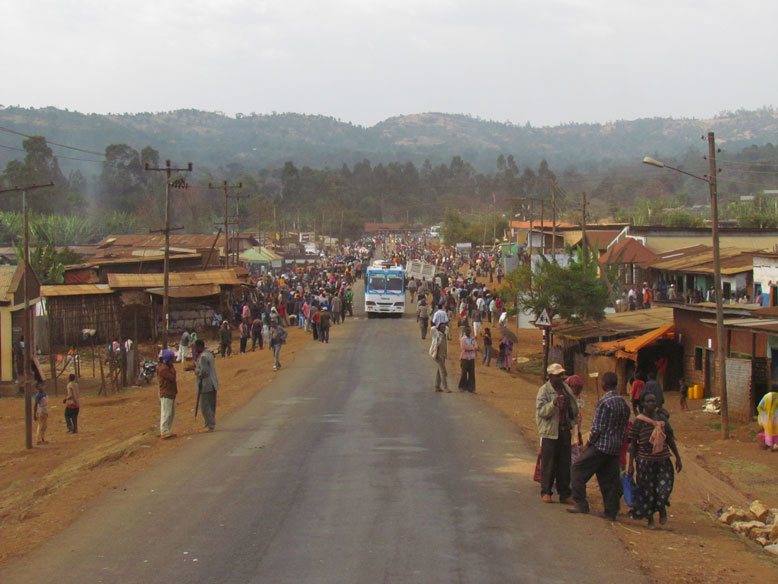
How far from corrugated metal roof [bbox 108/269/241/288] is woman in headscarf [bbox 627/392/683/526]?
3128cm

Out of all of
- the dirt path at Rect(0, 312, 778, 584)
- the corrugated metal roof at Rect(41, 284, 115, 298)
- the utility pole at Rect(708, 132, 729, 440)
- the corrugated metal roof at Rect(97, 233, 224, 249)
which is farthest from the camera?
the corrugated metal roof at Rect(97, 233, 224, 249)

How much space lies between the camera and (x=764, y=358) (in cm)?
1834

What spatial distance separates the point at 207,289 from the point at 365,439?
83.2ft

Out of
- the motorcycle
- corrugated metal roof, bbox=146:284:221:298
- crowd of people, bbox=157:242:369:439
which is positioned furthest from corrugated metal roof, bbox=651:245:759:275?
corrugated metal roof, bbox=146:284:221:298

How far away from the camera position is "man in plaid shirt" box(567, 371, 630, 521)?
850 centimetres

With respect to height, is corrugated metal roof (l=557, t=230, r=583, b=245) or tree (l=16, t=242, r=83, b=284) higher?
corrugated metal roof (l=557, t=230, r=583, b=245)

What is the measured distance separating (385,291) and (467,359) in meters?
22.9

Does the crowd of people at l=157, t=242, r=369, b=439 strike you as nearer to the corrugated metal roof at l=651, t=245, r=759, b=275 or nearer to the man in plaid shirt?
the man in plaid shirt

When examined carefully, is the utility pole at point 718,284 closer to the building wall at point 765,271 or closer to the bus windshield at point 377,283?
the building wall at point 765,271

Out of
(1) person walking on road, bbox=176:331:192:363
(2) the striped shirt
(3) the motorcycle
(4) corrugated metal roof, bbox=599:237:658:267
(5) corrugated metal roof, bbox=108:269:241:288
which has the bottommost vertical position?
(3) the motorcycle

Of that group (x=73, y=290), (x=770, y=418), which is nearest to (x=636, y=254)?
(x=73, y=290)

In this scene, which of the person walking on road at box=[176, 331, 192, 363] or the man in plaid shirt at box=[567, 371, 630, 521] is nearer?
the man in plaid shirt at box=[567, 371, 630, 521]

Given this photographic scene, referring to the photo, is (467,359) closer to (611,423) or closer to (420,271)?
(611,423)

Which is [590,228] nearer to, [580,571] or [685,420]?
[685,420]
